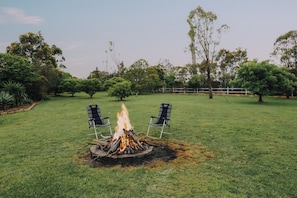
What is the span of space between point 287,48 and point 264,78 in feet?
41.2

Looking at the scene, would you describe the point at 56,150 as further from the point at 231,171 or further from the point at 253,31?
the point at 253,31

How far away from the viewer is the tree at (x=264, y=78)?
1576 centimetres

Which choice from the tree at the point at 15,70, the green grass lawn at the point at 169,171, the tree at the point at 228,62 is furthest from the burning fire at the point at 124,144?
the tree at the point at 228,62

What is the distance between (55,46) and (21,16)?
24999 millimetres

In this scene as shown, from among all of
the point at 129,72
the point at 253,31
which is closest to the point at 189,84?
the point at 129,72

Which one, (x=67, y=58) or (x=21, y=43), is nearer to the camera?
(x=21, y=43)

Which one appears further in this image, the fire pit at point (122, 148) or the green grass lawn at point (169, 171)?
the fire pit at point (122, 148)

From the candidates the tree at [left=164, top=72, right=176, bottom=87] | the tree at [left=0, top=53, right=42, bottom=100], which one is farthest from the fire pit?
the tree at [left=164, top=72, right=176, bottom=87]

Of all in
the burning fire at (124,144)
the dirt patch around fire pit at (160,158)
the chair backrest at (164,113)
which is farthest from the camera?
the chair backrest at (164,113)

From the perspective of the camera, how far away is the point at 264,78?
625 inches

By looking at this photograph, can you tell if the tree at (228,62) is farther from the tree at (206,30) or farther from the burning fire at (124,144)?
the burning fire at (124,144)

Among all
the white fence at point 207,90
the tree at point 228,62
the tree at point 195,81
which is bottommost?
the white fence at point 207,90

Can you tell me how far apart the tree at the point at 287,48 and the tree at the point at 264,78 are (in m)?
10.1

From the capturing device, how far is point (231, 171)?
3730mm
